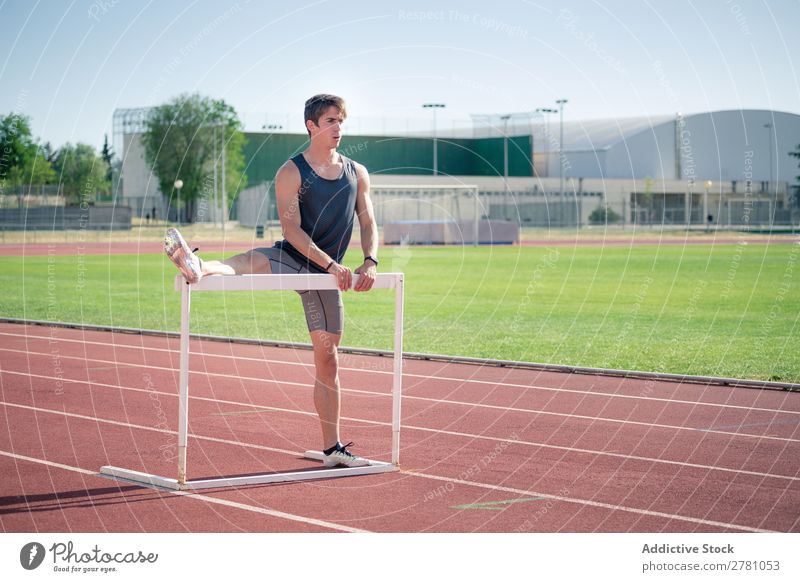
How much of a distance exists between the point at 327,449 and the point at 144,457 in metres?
1.42

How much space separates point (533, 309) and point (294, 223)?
1647 cm

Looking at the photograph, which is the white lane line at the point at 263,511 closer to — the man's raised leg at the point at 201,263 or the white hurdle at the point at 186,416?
the white hurdle at the point at 186,416

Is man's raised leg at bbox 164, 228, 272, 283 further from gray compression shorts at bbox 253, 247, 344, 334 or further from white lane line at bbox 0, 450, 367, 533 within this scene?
white lane line at bbox 0, 450, 367, 533

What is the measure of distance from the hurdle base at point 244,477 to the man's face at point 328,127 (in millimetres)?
2219

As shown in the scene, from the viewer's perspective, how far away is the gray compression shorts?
7848 mm

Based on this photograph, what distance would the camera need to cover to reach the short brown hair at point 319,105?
7.73 meters

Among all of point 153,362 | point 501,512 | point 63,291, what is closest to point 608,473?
point 501,512

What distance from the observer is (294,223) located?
7.65 metres

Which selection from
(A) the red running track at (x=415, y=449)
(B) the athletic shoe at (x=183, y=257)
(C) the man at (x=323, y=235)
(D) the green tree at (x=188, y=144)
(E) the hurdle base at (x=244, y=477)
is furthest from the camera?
(D) the green tree at (x=188, y=144)

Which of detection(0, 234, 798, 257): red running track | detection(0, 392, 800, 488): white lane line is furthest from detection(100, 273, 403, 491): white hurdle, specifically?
detection(0, 234, 798, 257): red running track

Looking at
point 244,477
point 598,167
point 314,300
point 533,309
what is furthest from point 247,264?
point 598,167

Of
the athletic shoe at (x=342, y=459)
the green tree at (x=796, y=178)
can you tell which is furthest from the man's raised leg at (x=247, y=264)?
the green tree at (x=796, y=178)

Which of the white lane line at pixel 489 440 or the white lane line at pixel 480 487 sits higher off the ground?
the white lane line at pixel 480 487

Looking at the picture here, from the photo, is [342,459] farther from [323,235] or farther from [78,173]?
[78,173]
